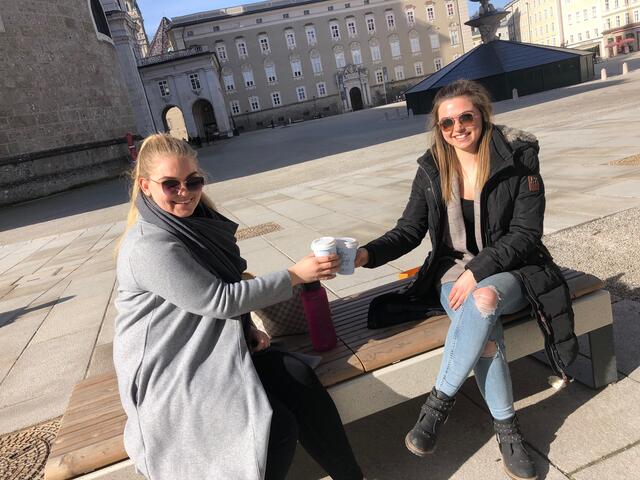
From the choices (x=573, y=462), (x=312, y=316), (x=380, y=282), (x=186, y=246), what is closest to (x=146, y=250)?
(x=186, y=246)

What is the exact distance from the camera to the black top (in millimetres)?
2596

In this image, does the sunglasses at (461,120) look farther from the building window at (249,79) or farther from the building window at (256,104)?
the building window at (249,79)

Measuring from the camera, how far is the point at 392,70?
68562 mm

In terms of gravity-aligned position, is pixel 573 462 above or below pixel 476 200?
below

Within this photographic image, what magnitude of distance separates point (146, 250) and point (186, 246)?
0.15 metres

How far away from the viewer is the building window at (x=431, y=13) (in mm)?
68787

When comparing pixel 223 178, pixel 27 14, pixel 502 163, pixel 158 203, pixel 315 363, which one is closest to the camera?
pixel 158 203

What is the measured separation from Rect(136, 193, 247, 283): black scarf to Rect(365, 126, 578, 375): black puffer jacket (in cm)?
80

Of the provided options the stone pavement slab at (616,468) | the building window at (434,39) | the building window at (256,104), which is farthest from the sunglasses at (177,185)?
the building window at (434,39)

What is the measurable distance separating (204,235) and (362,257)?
34.6 inches

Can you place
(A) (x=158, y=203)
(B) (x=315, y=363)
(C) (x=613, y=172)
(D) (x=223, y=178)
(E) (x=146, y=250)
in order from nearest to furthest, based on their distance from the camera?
1. (E) (x=146, y=250)
2. (A) (x=158, y=203)
3. (B) (x=315, y=363)
4. (C) (x=613, y=172)
5. (D) (x=223, y=178)

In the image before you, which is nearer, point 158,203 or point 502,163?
point 158,203

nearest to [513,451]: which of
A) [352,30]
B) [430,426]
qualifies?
[430,426]

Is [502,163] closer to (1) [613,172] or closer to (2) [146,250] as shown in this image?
(2) [146,250]
